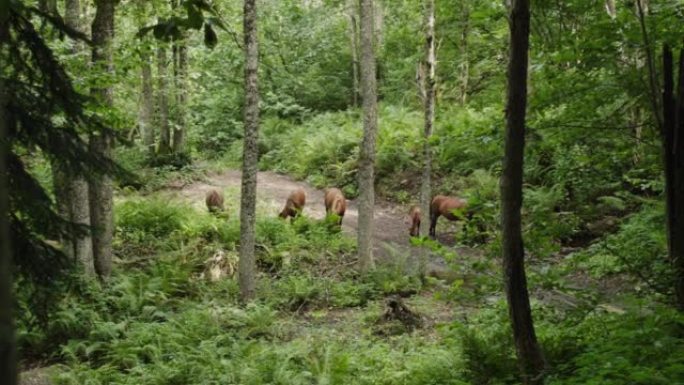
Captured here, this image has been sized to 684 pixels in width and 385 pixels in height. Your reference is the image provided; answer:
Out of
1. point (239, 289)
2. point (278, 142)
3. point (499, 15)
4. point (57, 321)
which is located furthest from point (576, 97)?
point (278, 142)

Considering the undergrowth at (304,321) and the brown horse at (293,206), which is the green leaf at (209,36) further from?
the brown horse at (293,206)

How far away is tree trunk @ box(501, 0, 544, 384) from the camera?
15.6ft

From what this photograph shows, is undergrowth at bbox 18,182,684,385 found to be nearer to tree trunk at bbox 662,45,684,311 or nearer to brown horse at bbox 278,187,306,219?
brown horse at bbox 278,187,306,219

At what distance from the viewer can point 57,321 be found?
924 cm

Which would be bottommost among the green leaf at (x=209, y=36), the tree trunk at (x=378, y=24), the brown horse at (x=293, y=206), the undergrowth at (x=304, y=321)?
the undergrowth at (x=304, y=321)

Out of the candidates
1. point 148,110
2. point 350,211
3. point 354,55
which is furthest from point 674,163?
point 354,55

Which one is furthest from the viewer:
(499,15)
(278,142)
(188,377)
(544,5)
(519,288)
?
(278,142)

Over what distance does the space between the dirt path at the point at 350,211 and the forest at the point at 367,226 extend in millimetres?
120

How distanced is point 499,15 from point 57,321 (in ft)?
25.4

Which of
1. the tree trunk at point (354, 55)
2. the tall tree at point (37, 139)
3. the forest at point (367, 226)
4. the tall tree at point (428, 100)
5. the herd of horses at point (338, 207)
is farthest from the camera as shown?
the tree trunk at point (354, 55)

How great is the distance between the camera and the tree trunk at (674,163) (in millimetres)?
5797

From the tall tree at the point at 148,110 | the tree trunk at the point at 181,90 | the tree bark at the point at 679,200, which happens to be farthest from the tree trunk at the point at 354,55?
the tree bark at the point at 679,200

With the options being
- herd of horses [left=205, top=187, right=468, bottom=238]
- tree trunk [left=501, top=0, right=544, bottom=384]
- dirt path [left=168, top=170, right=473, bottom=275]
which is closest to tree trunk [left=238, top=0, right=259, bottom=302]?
dirt path [left=168, top=170, right=473, bottom=275]

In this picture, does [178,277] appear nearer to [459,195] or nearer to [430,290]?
[430,290]
